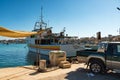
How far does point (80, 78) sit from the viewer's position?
→ 33.0ft

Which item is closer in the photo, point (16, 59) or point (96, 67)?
point (96, 67)

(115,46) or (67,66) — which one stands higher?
(115,46)

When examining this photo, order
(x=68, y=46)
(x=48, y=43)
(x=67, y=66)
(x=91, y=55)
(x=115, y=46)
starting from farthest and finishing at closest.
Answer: (x=48, y=43), (x=68, y=46), (x=67, y=66), (x=91, y=55), (x=115, y=46)

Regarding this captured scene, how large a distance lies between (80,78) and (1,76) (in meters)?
4.85

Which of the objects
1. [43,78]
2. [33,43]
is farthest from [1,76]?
[33,43]

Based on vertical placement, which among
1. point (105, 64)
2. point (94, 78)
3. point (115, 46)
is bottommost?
point (94, 78)

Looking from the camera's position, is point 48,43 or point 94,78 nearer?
point 94,78

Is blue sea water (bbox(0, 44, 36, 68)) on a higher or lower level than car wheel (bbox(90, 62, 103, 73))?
lower

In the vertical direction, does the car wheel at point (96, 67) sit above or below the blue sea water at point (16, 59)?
above

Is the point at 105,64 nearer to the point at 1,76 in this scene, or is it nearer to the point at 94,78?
the point at 94,78

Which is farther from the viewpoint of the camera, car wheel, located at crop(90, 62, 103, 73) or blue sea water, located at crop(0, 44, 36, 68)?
blue sea water, located at crop(0, 44, 36, 68)

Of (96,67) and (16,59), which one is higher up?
(96,67)

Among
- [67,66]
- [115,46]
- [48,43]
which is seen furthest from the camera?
[48,43]

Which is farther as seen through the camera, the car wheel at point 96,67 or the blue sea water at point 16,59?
the blue sea water at point 16,59
